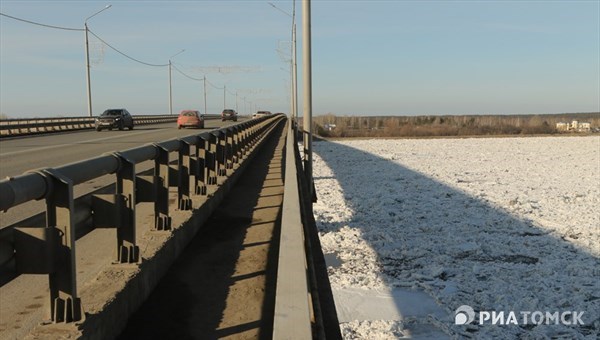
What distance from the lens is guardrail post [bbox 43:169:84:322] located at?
311cm

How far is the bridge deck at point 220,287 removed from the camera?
366cm

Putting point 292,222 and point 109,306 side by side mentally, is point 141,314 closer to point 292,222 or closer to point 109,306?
point 109,306

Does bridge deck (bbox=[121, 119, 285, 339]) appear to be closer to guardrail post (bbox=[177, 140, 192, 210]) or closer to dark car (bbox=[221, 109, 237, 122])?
guardrail post (bbox=[177, 140, 192, 210])

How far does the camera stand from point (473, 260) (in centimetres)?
1169

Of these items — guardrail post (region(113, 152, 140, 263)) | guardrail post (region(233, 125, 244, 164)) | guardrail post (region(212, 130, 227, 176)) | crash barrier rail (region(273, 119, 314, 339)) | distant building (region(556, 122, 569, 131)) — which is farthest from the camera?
distant building (region(556, 122, 569, 131))

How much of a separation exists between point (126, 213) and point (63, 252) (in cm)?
104

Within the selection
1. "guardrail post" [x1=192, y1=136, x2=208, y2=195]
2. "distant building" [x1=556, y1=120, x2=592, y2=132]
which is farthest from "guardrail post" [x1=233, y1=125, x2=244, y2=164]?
"distant building" [x1=556, y1=120, x2=592, y2=132]

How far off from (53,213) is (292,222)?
1.55 metres

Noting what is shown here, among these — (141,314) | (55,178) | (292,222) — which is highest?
(55,178)

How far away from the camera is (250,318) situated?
3.77m

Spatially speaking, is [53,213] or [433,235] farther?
[433,235]

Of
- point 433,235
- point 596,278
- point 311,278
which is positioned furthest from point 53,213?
point 433,235

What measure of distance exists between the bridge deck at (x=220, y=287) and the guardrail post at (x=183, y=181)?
1.26 ft

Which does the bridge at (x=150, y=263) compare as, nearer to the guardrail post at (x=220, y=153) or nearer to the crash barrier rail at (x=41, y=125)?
the guardrail post at (x=220, y=153)
